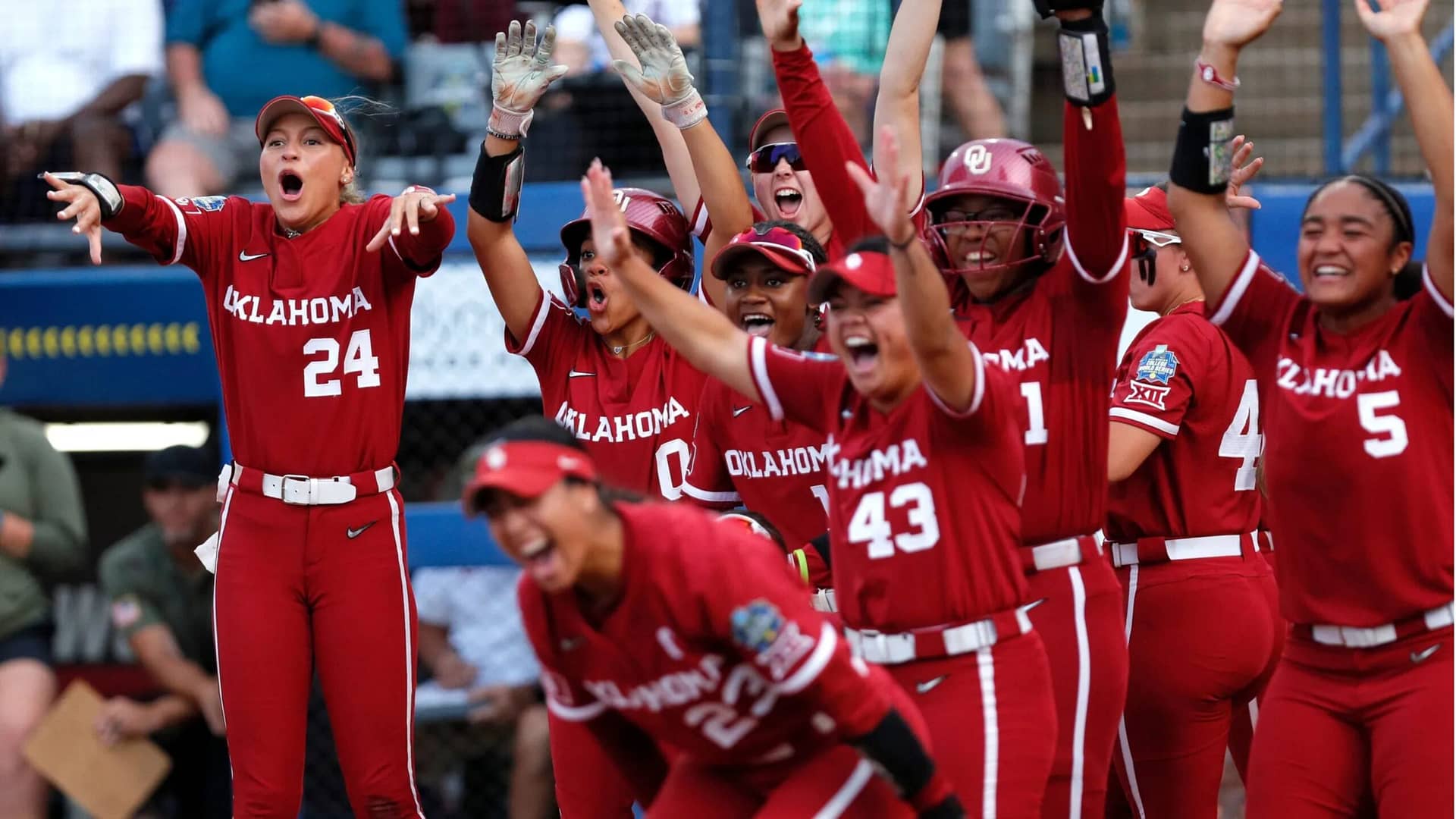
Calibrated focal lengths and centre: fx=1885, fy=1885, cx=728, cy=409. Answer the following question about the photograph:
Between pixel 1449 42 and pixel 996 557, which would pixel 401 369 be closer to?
pixel 996 557

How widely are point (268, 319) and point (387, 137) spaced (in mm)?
3290

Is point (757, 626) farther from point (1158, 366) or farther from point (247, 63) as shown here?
point (247, 63)

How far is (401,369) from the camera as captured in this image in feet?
16.8

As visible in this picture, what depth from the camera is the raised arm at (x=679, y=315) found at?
392 centimetres

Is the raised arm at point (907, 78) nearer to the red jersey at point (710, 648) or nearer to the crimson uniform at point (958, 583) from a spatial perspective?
the crimson uniform at point (958, 583)

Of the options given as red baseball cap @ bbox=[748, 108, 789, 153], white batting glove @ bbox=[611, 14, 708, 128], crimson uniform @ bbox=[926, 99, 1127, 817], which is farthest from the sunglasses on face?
crimson uniform @ bbox=[926, 99, 1127, 817]

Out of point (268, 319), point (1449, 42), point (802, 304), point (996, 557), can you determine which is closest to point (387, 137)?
point (268, 319)

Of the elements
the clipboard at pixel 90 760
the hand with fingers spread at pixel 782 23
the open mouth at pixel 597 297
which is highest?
the hand with fingers spread at pixel 782 23

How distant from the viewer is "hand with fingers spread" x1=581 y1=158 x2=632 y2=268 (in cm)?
386

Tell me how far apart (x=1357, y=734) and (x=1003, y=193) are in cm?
137

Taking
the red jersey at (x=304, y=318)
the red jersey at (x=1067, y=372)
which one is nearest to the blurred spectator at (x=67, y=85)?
the red jersey at (x=304, y=318)

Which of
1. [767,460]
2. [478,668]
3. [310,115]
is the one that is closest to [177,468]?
[478,668]

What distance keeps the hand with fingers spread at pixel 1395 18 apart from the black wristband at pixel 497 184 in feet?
7.07

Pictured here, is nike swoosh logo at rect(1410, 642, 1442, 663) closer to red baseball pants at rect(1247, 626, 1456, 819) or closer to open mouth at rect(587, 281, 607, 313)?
red baseball pants at rect(1247, 626, 1456, 819)
